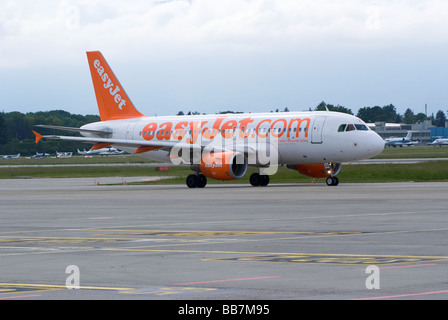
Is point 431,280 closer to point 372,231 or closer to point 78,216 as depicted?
point 372,231

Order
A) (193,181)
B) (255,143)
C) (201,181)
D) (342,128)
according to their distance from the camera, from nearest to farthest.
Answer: (342,128), (255,143), (193,181), (201,181)

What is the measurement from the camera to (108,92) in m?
58.8

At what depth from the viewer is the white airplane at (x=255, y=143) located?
156 ft

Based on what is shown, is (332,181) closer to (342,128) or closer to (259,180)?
(342,128)

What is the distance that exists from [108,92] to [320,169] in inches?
623

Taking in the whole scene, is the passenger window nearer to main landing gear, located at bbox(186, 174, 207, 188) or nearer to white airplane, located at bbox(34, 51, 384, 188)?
white airplane, located at bbox(34, 51, 384, 188)

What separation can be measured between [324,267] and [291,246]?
3463mm

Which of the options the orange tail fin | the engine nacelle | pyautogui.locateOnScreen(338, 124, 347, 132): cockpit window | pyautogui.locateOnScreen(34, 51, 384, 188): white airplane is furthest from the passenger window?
the orange tail fin

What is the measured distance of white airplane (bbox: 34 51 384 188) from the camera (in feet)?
156

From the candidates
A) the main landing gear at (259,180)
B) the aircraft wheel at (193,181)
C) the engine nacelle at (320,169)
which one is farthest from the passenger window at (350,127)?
the aircraft wheel at (193,181)

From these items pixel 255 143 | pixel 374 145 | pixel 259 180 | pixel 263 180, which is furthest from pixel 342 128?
pixel 259 180

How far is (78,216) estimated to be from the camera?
2780 centimetres

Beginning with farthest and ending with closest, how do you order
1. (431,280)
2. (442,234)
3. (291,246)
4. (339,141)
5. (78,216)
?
1. (339,141)
2. (78,216)
3. (442,234)
4. (291,246)
5. (431,280)
